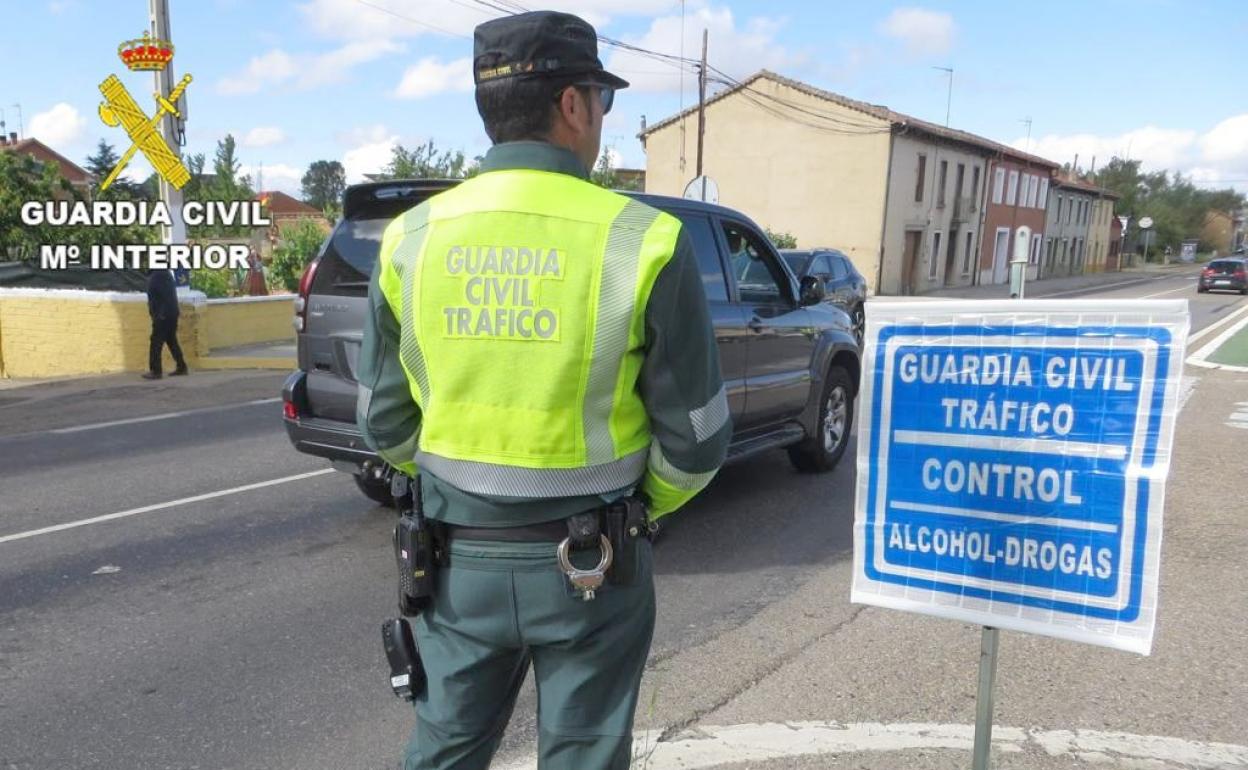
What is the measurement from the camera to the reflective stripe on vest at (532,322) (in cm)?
169

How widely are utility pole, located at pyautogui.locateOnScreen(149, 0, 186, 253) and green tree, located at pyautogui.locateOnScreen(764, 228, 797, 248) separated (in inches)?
842

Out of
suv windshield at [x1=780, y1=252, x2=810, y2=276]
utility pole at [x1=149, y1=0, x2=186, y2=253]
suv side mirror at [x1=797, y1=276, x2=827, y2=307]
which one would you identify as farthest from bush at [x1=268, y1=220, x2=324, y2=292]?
suv side mirror at [x1=797, y1=276, x2=827, y2=307]

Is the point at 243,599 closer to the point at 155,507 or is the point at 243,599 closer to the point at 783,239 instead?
the point at 155,507

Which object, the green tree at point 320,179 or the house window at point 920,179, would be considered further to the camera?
the green tree at point 320,179

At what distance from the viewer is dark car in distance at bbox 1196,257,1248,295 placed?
4012 centimetres

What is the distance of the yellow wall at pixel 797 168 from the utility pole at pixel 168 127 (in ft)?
85.3

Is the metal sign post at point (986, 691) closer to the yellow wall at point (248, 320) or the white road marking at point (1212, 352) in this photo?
the white road marking at point (1212, 352)

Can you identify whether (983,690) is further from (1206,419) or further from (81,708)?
(1206,419)

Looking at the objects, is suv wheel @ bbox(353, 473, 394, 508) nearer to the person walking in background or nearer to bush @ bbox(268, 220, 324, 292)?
the person walking in background

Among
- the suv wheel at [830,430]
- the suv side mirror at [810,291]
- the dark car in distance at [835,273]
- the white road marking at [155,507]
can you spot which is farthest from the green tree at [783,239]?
the white road marking at [155,507]

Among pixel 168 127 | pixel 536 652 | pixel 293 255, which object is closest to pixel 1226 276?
pixel 293 255

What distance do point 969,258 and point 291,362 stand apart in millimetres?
37595

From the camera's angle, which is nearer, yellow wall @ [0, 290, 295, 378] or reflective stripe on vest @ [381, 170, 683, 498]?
reflective stripe on vest @ [381, 170, 683, 498]

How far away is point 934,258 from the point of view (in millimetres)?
40656
